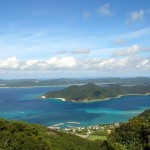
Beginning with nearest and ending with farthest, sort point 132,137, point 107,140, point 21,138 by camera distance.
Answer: point 107,140, point 132,137, point 21,138

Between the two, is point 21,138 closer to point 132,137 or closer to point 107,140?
point 107,140

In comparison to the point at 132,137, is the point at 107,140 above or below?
below

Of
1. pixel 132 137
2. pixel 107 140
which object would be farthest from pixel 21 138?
pixel 132 137

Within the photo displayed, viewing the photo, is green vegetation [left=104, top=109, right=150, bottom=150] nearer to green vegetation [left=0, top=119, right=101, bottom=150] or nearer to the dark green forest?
the dark green forest

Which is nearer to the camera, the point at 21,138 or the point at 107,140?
the point at 107,140

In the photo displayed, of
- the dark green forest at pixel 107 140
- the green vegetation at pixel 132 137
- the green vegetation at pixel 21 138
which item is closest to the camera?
the green vegetation at pixel 132 137

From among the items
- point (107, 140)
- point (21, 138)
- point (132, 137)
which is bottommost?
point (21, 138)

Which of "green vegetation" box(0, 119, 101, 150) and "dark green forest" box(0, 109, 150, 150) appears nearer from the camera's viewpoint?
"dark green forest" box(0, 109, 150, 150)

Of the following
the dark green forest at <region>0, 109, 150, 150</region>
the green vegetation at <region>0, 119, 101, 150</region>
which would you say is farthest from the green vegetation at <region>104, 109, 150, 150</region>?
the green vegetation at <region>0, 119, 101, 150</region>

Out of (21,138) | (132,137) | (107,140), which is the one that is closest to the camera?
(107,140)

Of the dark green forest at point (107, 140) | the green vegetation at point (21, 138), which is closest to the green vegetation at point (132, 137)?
the dark green forest at point (107, 140)

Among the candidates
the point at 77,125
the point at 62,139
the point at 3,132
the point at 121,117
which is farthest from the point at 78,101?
the point at 3,132

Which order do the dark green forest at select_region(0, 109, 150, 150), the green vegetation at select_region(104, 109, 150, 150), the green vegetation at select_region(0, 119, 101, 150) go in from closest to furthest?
the green vegetation at select_region(104, 109, 150, 150) < the dark green forest at select_region(0, 109, 150, 150) < the green vegetation at select_region(0, 119, 101, 150)

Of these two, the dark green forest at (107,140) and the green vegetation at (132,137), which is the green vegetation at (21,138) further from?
the green vegetation at (132,137)
